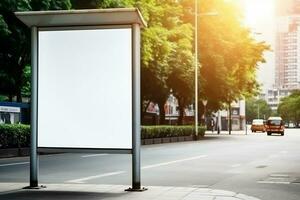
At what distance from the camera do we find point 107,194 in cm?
980

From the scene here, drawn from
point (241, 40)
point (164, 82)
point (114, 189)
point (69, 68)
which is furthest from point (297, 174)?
point (241, 40)

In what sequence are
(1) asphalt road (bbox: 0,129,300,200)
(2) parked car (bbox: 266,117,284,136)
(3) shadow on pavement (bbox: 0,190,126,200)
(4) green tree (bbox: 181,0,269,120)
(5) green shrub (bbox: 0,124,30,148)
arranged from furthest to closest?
1. (2) parked car (bbox: 266,117,284,136)
2. (4) green tree (bbox: 181,0,269,120)
3. (5) green shrub (bbox: 0,124,30,148)
4. (1) asphalt road (bbox: 0,129,300,200)
5. (3) shadow on pavement (bbox: 0,190,126,200)

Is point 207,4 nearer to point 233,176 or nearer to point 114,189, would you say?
point 233,176

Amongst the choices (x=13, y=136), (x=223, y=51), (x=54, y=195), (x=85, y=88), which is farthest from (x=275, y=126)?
(x=54, y=195)

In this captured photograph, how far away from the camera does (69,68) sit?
10359 millimetres

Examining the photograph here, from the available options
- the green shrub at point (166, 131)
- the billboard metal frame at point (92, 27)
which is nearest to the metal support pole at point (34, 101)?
→ the billboard metal frame at point (92, 27)

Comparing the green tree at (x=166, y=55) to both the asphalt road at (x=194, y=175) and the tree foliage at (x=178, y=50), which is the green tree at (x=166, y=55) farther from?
the asphalt road at (x=194, y=175)

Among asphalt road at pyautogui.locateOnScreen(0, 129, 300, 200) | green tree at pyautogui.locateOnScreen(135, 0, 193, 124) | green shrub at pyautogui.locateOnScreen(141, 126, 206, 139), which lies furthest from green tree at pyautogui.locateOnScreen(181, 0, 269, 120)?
asphalt road at pyautogui.locateOnScreen(0, 129, 300, 200)

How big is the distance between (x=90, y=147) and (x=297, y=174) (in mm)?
6732

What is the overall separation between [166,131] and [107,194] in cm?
3031

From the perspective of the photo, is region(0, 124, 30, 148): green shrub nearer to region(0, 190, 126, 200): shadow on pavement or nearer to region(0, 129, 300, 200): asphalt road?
Answer: region(0, 129, 300, 200): asphalt road

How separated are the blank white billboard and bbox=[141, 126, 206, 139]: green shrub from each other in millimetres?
24845

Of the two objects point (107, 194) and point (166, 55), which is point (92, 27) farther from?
point (166, 55)

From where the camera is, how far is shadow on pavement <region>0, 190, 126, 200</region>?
9156mm
